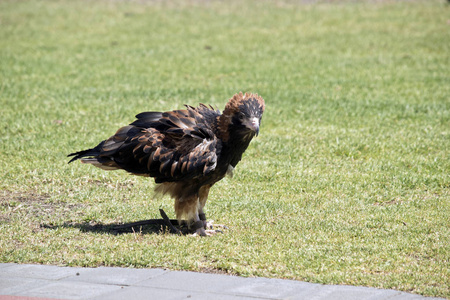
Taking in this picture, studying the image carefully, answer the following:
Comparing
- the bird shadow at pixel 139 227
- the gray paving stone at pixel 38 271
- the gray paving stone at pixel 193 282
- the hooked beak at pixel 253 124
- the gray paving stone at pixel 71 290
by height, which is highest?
the hooked beak at pixel 253 124

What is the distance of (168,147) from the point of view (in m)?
7.01

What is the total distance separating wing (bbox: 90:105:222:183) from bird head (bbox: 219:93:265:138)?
25 centimetres

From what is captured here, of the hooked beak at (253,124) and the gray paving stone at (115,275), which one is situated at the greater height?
the hooked beak at (253,124)

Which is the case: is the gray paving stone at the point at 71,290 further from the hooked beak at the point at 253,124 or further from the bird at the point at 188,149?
the hooked beak at the point at 253,124

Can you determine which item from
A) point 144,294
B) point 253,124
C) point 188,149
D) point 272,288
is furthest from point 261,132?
point 144,294

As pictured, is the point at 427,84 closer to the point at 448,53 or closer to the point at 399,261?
the point at 448,53

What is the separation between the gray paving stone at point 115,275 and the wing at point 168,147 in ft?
4.53

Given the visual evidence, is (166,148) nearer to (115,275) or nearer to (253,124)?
(253,124)

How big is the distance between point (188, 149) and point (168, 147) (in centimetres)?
25

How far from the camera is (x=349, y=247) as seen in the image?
21.0 feet

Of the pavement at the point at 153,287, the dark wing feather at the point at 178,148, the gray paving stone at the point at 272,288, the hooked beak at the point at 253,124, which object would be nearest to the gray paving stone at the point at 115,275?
the pavement at the point at 153,287

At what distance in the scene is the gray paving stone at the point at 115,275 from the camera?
5.57 m

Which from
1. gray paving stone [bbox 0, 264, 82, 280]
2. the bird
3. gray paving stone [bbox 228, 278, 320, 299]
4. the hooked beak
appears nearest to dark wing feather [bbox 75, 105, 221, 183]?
the bird

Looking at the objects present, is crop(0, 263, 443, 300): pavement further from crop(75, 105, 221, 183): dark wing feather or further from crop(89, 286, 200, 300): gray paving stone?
crop(75, 105, 221, 183): dark wing feather
